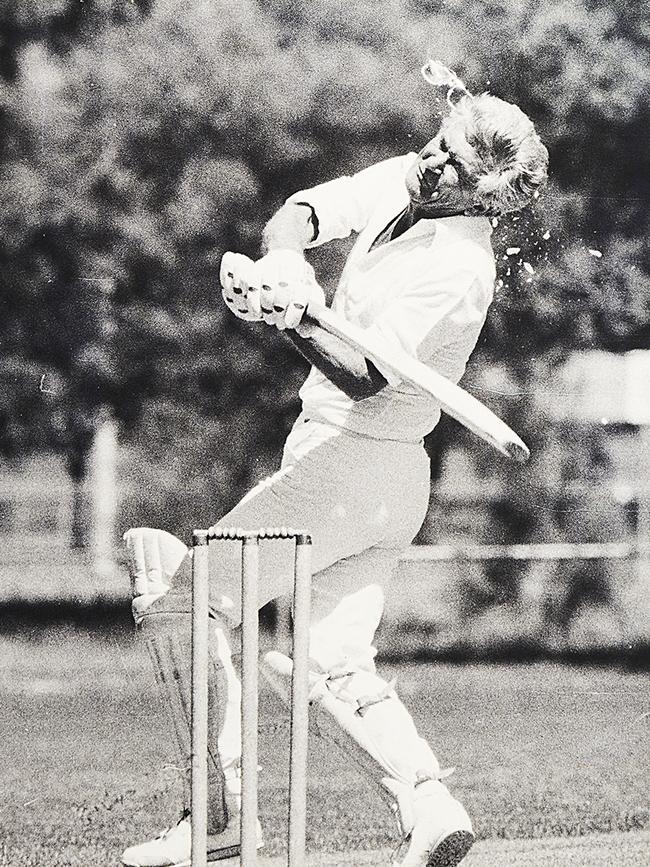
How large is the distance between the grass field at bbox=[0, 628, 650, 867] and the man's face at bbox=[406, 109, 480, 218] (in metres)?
1.01

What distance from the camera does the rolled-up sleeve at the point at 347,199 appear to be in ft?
8.37

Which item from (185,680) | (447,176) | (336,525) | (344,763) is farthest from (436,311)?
(344,763)

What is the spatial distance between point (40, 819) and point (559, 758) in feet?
3.73

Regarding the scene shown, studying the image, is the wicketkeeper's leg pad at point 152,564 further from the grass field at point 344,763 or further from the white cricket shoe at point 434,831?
the white cricket shoe at point 434,831

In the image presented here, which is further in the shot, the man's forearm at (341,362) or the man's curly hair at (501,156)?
the man's curly hair at (501,156)

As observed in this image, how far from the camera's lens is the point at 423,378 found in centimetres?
228

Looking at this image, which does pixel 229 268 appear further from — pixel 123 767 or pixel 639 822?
pixel 639 822

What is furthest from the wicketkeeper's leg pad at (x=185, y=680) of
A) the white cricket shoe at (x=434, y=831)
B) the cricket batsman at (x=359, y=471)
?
the white cricket shoe at (x=434, y=831)

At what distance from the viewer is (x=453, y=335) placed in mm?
2379

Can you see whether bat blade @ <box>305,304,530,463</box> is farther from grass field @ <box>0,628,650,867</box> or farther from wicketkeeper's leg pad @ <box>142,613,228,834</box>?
grass field @ <box>0,628,650,867</box>

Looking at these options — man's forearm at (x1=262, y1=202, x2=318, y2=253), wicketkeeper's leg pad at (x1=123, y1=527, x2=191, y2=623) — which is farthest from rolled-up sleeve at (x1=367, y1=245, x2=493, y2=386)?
wicketkeeper's leg pad at (x1=123, y1=527, x2=191, y2=623)

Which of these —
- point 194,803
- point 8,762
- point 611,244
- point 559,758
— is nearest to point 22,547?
point 8,762

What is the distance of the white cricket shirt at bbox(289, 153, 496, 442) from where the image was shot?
2.34 meters

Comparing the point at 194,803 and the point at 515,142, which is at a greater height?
the point at 515,142
